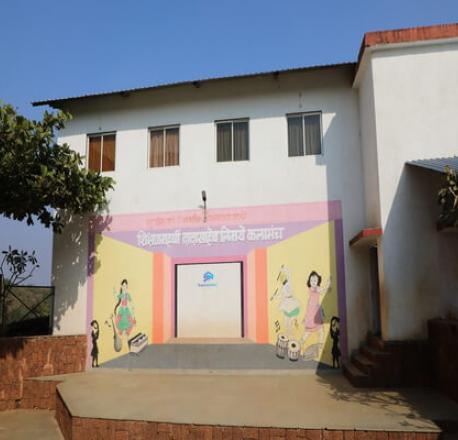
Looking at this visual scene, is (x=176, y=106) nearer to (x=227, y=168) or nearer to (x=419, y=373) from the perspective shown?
(x=227, y=168)

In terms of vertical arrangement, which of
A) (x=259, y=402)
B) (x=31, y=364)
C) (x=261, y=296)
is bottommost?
(x=259, y=402)

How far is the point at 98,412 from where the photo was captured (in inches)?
245

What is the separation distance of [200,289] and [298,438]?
181 inches

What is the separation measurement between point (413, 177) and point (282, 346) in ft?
13.2

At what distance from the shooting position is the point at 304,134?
9602 millimetres

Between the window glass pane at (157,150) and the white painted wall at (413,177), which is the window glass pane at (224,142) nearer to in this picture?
the window glass pane at (157,150)

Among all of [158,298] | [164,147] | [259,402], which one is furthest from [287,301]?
[164,147]

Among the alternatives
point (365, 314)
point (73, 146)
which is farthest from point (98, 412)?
point (73, 146)

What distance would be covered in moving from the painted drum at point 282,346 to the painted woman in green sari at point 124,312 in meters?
3.10

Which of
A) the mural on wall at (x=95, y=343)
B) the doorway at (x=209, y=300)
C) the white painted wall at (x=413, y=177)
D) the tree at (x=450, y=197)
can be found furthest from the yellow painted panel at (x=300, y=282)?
the mural on wall at (x=95, y=343)

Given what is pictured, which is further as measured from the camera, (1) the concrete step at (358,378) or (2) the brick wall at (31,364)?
(2) the brick wall at (31,364)

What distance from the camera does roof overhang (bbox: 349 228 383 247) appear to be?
300 inches

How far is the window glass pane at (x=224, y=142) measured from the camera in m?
9.91

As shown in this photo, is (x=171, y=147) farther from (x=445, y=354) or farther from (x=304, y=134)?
(x=445, y=354)
